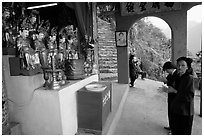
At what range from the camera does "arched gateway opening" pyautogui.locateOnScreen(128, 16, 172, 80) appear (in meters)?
8.89

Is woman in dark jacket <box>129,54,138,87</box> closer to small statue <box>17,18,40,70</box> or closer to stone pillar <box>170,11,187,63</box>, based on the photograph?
stone pillar <box>170,11,187,63</box>

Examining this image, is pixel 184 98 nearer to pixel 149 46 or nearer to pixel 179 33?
pixel 179 33

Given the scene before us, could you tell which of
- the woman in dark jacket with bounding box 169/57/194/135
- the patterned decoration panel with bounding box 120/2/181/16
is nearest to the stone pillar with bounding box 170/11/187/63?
the patterned decoration panel with bounding box 120/2/181/16

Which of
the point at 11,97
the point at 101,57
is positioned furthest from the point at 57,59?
the point at 101,57

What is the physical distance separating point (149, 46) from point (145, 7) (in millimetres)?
6343

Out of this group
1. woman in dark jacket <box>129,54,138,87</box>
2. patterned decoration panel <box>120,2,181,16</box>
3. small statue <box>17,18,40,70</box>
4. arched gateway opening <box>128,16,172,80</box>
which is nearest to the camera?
small statue <box>17,18,40,70</box>

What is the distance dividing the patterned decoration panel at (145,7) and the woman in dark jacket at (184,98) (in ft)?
9.98

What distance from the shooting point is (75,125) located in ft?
6.23

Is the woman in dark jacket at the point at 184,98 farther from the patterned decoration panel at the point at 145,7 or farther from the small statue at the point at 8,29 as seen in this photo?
the patterned decoration panel at the point at 145,7

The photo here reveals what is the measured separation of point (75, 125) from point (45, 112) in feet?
1.51

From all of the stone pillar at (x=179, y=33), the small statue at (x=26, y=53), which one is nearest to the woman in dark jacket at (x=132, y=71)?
the stone pillar at (x=179, y=33)

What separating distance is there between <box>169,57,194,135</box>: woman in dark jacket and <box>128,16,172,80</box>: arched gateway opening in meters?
6.20

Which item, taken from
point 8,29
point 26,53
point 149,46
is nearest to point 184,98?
point 26,53

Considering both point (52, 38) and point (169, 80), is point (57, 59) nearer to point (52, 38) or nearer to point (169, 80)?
point (52, 38)
